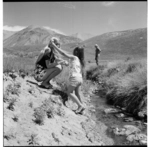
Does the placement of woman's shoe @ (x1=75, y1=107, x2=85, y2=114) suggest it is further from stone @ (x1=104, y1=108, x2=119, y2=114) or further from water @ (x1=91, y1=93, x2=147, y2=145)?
stone @ (x1=104, y1=108, x2=119, y2=114)

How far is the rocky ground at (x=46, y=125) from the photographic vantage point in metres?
3.41

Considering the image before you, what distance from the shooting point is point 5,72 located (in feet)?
20.1

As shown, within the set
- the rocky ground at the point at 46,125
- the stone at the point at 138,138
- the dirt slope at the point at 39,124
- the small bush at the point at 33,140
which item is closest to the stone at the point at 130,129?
the rocky ground at the point at 46,125

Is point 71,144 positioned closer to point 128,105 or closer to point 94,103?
point 128,105

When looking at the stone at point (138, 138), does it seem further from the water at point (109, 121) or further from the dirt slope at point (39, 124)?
the dirt slope at point (39, 124)

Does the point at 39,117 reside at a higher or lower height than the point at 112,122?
higher

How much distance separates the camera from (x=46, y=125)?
4090mm

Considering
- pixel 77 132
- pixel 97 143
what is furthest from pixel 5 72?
pixel 97 143

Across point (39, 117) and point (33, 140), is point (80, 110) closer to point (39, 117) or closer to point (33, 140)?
point (39, 117)

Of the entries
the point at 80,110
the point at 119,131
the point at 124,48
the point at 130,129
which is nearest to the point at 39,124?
the point at 80,110

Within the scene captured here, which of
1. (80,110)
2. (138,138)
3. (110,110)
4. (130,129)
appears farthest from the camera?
(110,110)

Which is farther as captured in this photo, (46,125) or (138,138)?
(138,138)

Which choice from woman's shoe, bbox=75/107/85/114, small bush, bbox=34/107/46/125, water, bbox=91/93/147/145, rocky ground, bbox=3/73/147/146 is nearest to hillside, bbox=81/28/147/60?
water, bbox=91/93/147/145

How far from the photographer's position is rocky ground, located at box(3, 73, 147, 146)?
11.2 ft
